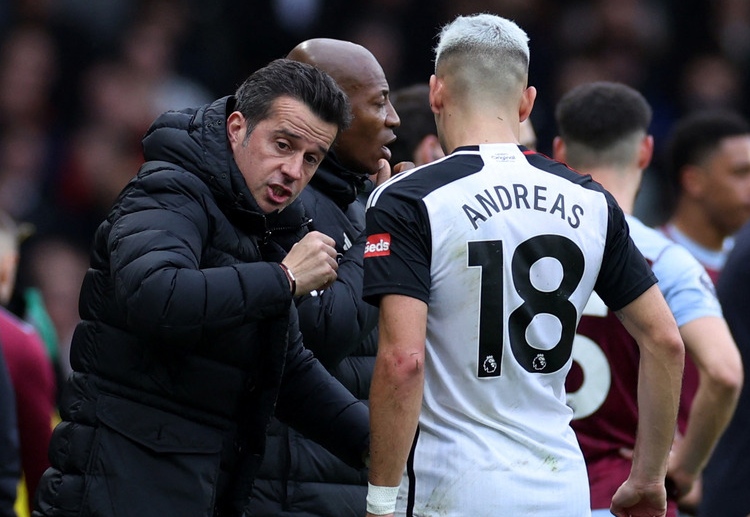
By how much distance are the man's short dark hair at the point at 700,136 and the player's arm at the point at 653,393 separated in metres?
3.08

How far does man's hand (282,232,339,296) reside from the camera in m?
3.04

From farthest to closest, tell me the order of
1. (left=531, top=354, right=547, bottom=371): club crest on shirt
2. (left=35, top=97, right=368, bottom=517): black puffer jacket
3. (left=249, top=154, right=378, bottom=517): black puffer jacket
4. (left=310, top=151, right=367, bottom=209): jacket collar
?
(left=310, top=151, right=367, bottom=209): jacket collar < (left=249, top=154, right=378, bottom=517): black puffer jacket < (left=531, top=354, right=547, bottom=371): club crest on shirt < (left=35, top=97, right=368, bottom=517): black puffer jacket

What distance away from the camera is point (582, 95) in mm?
4734

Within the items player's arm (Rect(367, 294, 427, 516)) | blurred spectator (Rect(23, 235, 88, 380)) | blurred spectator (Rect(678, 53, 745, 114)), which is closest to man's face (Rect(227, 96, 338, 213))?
player's arm (Rect(367, 294, 427, 516))

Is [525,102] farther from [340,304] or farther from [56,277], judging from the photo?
[56,277]

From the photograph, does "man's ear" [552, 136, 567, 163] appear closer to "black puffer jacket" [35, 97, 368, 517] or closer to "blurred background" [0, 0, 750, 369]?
"black puffer jacket" [35, 97, 368, 517]

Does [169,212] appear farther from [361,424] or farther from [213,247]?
[361,424]

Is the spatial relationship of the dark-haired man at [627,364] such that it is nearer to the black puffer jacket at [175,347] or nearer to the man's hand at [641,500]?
the man's hand at [641,500]

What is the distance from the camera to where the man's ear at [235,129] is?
320 centimetres

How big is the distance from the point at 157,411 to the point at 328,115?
2.88 ft

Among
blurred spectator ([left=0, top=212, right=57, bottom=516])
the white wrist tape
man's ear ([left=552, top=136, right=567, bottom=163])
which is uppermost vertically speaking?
man's ear ([left=552, top=136, right=567, bottom=163])

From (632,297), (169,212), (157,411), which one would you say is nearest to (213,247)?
(169,212)

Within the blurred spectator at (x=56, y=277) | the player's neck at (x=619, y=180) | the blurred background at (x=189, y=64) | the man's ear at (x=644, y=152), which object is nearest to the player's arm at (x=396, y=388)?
the player's neck at (x=619, y=180)

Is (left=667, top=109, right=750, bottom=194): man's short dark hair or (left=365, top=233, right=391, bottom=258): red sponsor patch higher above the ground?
(left=365, top=233, right=391, bottom=258): red sponsor patch
